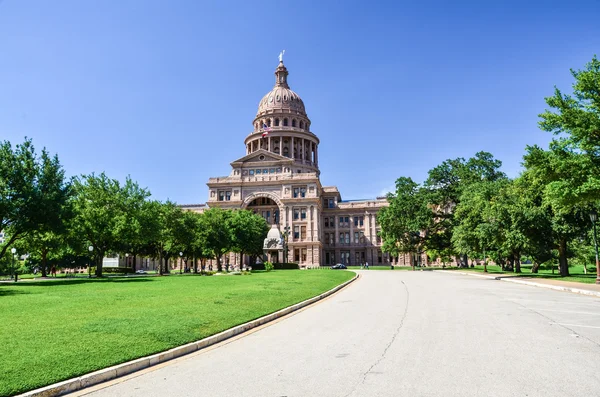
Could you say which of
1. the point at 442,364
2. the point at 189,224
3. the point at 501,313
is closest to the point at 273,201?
the point at 189,224

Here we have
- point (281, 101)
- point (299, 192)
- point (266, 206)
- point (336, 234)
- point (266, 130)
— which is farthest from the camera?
point (281, 101)

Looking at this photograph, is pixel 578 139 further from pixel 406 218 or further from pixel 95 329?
pixel 406 218

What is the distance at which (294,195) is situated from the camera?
94.2 metres

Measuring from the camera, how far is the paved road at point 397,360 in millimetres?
6406

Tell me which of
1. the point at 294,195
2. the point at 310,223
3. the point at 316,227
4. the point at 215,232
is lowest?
the point at 215,232

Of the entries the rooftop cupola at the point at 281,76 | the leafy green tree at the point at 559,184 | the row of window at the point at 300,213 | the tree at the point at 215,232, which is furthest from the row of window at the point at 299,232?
the leafy green tree at the point at 559,184

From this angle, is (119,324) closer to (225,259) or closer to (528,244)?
(528,244)

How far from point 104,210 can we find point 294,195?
2239 inches

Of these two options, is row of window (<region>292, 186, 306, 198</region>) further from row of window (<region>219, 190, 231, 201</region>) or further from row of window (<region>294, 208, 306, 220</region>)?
row of window (<region>219, 190, 231, 201</region>)

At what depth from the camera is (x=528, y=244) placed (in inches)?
1348

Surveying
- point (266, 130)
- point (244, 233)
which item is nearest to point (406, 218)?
point (244, 233)

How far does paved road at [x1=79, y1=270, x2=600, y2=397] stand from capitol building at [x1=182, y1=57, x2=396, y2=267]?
230 ft

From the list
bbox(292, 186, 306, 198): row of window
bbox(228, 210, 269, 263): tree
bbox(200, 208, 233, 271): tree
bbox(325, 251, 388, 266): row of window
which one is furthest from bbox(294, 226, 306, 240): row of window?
bbox(200, 208, 233, 271): tree

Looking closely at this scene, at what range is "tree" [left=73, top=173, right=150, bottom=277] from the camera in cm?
3919
